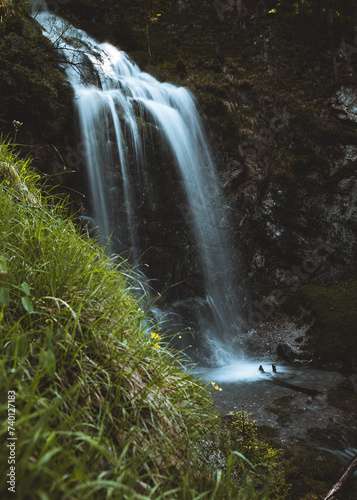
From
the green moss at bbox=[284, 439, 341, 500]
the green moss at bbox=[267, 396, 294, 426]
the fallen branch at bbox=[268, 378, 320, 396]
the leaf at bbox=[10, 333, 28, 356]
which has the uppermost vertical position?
the leaf at bbox=[10, 333, 28, 356]

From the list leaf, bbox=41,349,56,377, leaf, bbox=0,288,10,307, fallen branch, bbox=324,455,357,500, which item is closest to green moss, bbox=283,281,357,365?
fallen branch, bbox=324,455,357,500

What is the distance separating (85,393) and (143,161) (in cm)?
812

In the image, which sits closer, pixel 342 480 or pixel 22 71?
pixel 342 480

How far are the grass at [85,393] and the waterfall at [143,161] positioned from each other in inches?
221

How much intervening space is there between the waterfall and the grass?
562 centimetres

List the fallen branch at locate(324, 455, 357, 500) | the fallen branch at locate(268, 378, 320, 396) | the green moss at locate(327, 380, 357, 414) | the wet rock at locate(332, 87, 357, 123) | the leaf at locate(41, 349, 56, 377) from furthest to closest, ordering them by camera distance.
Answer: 1. the wet rock at locate(332, 87, 357, 123)
2. the fallen branch at locate(268, 378, 320, 396)
3. the green moss at locate(327, 380, 357, 414)
4. the fallen branch at locate(324, 455, 357, 500)
5. the leaf at locate(41, 349, 56, 377)

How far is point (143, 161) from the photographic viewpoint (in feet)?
28.0

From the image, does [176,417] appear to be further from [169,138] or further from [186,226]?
[169,138]

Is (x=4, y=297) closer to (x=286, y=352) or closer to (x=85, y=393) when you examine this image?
(x=85, y=393)

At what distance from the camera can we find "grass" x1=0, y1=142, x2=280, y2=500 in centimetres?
82

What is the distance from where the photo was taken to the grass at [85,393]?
32.4 inches

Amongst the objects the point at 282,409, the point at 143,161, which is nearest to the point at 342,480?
the point at 282,409

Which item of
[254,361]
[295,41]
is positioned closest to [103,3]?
[295,41]

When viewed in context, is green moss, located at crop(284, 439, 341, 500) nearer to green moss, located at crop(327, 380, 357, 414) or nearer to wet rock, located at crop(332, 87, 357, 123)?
green moss, located at crop(327, 380, 357, 414)
